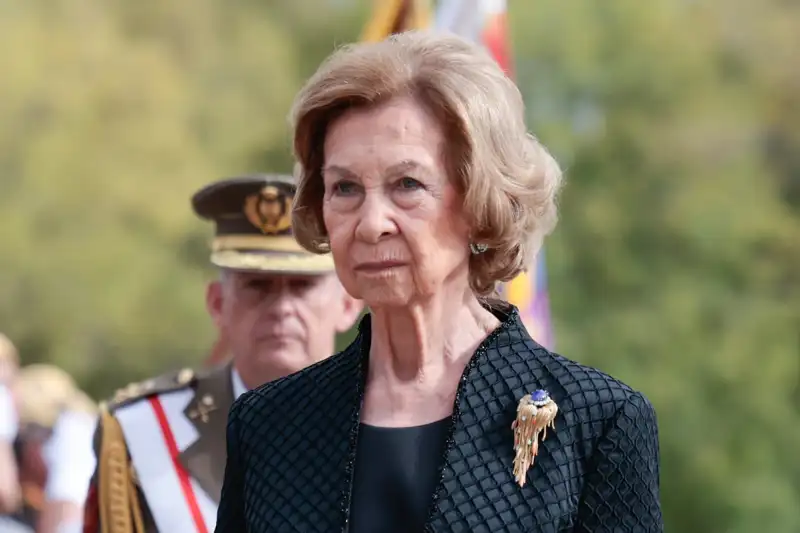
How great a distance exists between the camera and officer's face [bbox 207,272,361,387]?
10.4ft

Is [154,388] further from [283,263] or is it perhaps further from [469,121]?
[469,121]

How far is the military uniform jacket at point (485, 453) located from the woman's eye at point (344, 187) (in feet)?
0.79

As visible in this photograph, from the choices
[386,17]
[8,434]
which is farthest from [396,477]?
[8,434]

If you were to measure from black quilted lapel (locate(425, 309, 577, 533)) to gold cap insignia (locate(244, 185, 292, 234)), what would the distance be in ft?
5.55

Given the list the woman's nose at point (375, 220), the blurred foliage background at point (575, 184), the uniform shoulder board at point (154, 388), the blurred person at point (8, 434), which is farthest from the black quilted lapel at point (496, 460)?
the blurred foliage background at point (575, 184)

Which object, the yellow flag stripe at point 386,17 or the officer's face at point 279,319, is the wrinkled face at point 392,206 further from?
the yellow flag stripe at point 386,17

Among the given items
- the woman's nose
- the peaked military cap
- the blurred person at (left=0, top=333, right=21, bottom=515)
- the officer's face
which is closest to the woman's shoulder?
the woman's nose

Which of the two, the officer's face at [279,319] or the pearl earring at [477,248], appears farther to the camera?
the officer's face at [279,319]

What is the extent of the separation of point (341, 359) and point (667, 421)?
5.35 m

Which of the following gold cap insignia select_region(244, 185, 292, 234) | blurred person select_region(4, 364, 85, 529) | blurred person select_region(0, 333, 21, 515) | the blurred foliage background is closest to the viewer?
gold cap insignia select_region(244, 185, 292, 234)

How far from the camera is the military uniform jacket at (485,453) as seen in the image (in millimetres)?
1633

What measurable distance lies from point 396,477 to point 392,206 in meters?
0.35

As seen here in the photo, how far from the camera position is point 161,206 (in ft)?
23.0

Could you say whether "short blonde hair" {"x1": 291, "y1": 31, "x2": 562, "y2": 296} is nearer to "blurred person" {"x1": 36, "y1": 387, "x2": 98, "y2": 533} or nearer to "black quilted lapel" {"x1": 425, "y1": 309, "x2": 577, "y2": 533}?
"black quilted lapel" {"x1": 425, "y1": 309, "x2": 577, "y2": 533}
